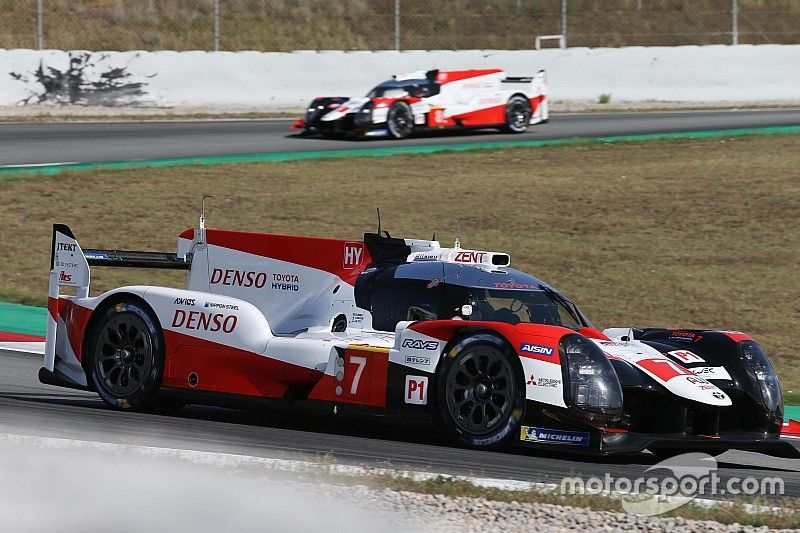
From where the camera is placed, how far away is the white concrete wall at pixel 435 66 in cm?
2589

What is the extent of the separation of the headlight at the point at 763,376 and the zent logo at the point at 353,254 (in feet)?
7.85

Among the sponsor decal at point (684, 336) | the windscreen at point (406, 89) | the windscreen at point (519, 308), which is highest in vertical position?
the windscreen at point (406, 89)

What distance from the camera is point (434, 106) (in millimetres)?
24047

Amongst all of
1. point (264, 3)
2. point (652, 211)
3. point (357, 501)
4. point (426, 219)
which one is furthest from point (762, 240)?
point (264, 3)

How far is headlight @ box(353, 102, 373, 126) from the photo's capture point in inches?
912

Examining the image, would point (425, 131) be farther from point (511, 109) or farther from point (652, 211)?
point (652, 211)

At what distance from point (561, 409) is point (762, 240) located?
10.5 metres

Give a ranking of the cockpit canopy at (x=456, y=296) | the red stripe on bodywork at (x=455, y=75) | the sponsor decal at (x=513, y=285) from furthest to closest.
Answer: the red stripe on bodywork at (x=455, y=75)
the sponsor decal at (x=513, y=285)
the cockpit canopy at (x=456, y=296)

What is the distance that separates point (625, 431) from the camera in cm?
735

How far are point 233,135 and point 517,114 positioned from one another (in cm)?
530

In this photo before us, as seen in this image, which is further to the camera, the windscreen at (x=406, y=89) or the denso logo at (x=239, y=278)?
the windscreen at (x=406, y=89)

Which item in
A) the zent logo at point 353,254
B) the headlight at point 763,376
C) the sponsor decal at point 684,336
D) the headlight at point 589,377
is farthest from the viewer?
the zent logo at point 353,254

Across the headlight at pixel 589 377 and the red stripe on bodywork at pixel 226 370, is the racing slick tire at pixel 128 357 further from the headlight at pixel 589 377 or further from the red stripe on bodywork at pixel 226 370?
the headlight at pixel 589 377

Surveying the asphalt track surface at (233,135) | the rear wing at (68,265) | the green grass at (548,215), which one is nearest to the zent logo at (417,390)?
the rear wing at (68,265)
